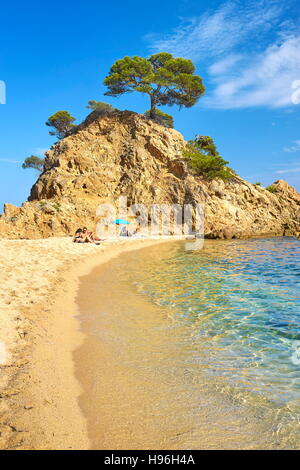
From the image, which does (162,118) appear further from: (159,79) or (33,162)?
(33,162)

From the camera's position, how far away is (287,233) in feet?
108

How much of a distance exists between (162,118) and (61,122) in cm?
1684

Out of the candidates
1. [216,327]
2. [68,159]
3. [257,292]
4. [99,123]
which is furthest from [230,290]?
[99,123]

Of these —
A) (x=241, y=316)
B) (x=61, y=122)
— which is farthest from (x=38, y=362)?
(x=61, y=122)

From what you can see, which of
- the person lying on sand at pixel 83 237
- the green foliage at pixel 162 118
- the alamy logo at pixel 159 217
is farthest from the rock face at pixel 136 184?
the person lying on sand at pixel 83 237

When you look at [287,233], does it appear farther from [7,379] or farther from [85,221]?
[7,379]

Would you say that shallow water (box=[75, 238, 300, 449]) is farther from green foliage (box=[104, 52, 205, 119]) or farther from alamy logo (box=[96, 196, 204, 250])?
green foliage (box=[104, 52, 205, 119])

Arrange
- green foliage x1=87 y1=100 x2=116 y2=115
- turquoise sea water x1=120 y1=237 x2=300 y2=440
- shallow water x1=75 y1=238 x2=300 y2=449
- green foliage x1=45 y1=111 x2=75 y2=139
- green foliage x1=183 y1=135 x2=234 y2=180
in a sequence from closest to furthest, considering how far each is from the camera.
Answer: shallow water x1=75 y1=238 x2=300 y2=449, turquoise sea water x1=120 y1=237 x2=300 y2=440, green foliage x1=183 y1=135 x2=234 y2=180, green foliage x1=87 y1=100 x2=116 y2=115, green foliage x1=45 y1=111 x2=75 y2=139

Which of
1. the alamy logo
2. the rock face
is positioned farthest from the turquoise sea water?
the alamy logo

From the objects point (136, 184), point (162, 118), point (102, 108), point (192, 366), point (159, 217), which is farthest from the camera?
point (162, 118)

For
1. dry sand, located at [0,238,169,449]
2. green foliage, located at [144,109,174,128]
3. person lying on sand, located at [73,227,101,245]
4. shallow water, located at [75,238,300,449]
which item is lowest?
shallow water, located at [75,238,300,449]

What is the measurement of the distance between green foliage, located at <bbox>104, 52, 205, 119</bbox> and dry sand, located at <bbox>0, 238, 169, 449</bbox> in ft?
123

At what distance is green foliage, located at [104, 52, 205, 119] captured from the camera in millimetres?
40625

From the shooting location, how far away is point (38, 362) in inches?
173
